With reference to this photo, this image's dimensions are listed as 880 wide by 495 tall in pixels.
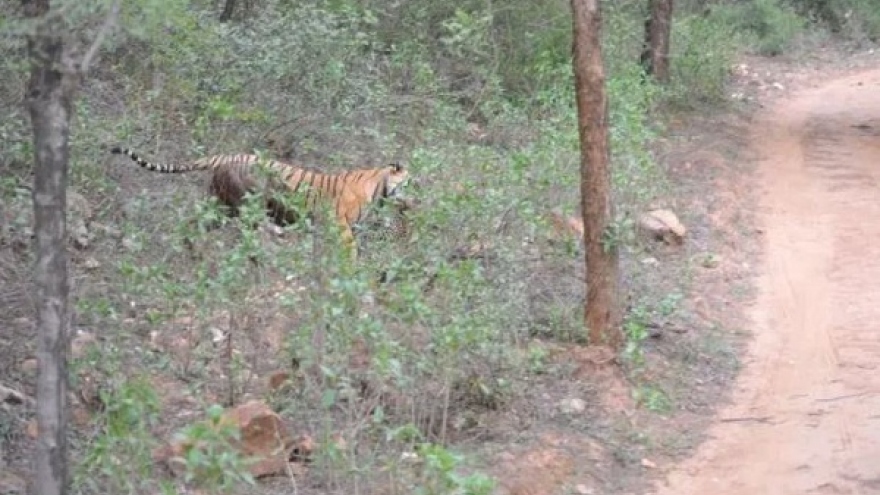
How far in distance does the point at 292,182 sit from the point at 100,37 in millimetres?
5370

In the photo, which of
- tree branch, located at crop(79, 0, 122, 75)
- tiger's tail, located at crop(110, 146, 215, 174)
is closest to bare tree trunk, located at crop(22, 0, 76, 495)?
tree branch, located at crop(79, 0, 122, 75)

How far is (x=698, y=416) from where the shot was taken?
8867 mm

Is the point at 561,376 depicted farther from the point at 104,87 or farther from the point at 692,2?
the point at 692,2

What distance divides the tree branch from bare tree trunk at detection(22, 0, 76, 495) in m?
0.06

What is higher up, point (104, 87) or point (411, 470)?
point (104, 87)

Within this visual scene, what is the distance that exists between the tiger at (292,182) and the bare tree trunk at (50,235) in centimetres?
447

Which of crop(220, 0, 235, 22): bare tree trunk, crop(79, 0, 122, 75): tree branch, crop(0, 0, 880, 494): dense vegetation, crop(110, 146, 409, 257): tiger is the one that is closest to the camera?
crop(79, 0, 122, 75): tree branch

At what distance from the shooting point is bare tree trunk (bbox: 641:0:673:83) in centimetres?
1769

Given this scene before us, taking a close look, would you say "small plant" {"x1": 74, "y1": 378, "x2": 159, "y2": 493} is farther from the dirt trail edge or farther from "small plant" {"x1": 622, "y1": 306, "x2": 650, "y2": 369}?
"small plant" {"x1": 622, "y1": 306, "x2": 650, "y2": 369}

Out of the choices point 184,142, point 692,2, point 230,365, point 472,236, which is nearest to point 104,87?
point 184,142

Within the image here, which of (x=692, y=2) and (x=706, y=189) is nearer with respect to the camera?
(x=706, y=189)

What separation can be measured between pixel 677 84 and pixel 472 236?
9.25 m

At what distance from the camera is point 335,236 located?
839 cm

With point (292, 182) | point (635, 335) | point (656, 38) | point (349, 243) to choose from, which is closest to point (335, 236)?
point (349, 243)
